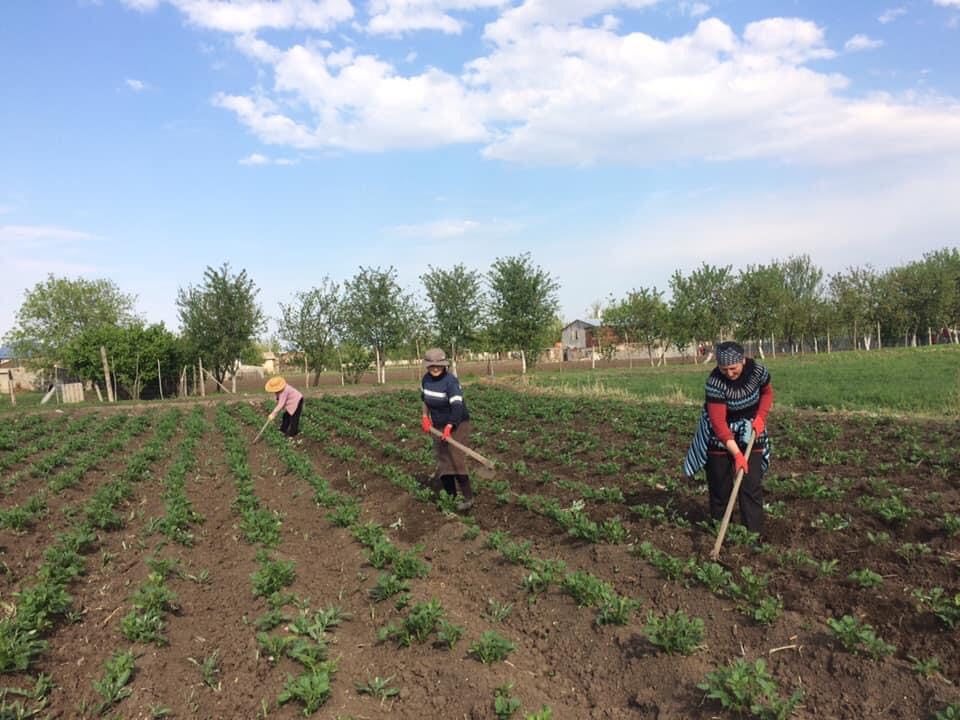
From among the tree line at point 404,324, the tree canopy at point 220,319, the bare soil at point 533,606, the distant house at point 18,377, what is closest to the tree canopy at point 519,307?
the tree line at point 404,324

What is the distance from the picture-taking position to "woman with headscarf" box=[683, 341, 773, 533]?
5660 millimetres

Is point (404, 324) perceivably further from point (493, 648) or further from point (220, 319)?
point (493, 648)

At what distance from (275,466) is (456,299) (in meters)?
27.3

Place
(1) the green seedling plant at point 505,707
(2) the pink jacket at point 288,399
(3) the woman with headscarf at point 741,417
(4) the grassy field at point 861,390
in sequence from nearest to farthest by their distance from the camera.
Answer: (1) the green seedling plant at point 505,707
(3) the woman with headscarf at point 741,417
(2) the pink jacket at point 288,399
(4) the grassy field at point 861,390

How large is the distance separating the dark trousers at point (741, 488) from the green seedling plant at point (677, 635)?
1.97 metres

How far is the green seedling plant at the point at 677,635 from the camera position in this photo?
157 inches

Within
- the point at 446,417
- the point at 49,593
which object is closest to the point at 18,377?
the point at 446,417

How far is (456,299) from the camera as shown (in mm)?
38250

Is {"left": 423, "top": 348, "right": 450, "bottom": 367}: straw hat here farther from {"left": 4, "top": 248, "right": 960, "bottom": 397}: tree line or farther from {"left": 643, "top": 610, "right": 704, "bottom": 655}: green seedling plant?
{"left": 4, "top": 248, "right": 960, "bottom": 397}: tree line

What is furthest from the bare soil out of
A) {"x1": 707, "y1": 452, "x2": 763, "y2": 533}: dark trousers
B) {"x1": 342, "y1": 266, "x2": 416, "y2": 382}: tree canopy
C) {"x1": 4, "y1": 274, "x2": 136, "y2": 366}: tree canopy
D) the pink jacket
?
{"x1": 4, "y1": 274, "x2": 136, "y2": 366}: tree canopy

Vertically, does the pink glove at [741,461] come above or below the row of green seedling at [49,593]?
above

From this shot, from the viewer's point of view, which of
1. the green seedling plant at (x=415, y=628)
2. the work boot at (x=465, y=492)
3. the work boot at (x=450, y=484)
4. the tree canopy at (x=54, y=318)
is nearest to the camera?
the green seedling plant at (x=415, y=628)

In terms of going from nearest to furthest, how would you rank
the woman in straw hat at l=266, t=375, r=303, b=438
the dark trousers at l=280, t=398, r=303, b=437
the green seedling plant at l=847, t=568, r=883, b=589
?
the green seedling plant at l=847, t=568, r=883, b=589, the woman in straw hat at l=266, t=375, r=303, b=438, the dark trousers at l=280, t=398, r=303, b=437

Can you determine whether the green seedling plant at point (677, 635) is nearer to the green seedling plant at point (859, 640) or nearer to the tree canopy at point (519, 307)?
the green seedling plant at point (859, 640)
